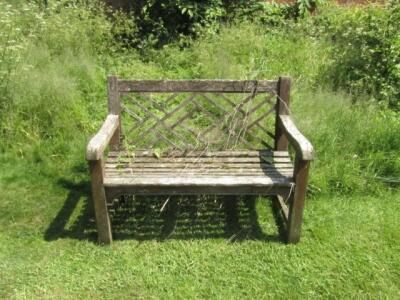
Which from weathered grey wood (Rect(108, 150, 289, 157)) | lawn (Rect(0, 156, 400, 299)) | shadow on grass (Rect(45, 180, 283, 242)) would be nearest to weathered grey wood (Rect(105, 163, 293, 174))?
weathered grey wood (Rect(108, 150, 289, 157))

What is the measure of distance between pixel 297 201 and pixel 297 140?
1.38 feet

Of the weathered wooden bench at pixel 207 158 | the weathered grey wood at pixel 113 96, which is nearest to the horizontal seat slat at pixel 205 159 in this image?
the weathered wooden bench at pixel 207 158

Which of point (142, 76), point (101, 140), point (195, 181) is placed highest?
point (101, 140)

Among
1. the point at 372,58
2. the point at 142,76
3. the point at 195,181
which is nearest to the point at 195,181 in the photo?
the point at 195,181

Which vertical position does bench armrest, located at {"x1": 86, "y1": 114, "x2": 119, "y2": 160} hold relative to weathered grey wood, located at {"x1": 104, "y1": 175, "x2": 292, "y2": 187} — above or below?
above

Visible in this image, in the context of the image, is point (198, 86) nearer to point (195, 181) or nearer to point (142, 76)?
point (195, 181)

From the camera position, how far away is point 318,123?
409 cm

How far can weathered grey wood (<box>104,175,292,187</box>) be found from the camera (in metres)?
2.79

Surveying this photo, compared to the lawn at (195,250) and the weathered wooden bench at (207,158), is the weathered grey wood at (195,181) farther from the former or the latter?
the lawn at (195,250)

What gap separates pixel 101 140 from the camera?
2805 mm

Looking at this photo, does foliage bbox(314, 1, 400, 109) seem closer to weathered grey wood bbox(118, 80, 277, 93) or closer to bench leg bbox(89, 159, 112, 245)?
weathered grey wood bbox(118, 80, 277, 93)

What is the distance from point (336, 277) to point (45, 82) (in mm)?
3498

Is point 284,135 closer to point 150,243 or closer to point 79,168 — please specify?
A: point 150,243

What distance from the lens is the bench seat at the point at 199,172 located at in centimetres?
280
